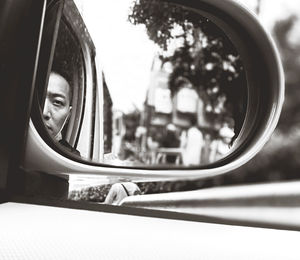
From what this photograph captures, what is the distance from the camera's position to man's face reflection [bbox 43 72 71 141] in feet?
3.94

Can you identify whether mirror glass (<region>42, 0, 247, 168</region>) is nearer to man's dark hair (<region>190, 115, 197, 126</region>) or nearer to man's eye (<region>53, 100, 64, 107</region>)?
man's eye (<region>53, 100, 64, 107</region>)

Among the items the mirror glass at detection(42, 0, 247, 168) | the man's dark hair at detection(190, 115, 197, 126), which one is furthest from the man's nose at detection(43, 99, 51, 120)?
the man's dark hair at detection(190, 115, 197, 126)

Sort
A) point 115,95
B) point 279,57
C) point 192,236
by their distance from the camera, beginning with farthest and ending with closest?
point 115,95, point 279,57, point 192,236

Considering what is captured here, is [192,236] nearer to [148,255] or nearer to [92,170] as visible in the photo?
[148,255]

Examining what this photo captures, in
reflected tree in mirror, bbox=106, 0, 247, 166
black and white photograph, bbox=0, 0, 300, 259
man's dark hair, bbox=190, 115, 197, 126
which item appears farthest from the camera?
man's dark hair, bbox=190, 115, 197, 126

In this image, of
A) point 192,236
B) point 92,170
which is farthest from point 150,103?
point 192,236

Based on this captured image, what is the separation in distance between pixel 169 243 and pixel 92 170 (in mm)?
347

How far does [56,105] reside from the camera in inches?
47.6

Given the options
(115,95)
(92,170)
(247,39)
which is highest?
(247,39)

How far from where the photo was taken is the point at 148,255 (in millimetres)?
844

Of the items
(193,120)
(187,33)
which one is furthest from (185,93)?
(187,33)

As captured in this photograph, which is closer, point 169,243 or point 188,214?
point 169,243

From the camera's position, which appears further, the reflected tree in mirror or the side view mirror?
the reflected tree in mirror

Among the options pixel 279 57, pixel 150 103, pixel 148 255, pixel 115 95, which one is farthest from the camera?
pixel 150 103
